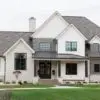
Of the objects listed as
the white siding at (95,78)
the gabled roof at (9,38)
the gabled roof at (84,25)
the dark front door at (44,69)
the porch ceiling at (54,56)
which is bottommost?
the white siding at (95,78)

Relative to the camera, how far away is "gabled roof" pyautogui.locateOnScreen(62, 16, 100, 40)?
62344 mm

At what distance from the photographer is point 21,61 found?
188 ft

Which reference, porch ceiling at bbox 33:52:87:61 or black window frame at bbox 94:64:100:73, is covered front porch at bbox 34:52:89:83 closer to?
porch ceiling at bbox 33:52:87:61

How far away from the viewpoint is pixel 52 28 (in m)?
59.7

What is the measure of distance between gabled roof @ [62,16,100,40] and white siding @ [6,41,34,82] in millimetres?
8742

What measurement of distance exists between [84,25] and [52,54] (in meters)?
8.43

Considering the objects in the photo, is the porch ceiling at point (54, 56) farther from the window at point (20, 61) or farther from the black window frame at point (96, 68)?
the black window frame at point (96, 68)

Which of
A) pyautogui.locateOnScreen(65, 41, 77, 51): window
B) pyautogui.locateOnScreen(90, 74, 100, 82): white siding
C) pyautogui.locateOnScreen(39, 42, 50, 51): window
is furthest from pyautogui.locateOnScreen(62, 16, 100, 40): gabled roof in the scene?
pyautogui.locateOnScreen(39, 42, 50, 51): window

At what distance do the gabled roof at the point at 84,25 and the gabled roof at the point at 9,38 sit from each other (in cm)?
634

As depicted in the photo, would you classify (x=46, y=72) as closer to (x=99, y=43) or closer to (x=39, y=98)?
(x=99, y=43)

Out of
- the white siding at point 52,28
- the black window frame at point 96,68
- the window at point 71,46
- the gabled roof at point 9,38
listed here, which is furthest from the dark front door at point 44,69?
the black window frame at point 96,68

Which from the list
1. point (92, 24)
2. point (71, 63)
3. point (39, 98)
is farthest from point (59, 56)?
point (39, 98)

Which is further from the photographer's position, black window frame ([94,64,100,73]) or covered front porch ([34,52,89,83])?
black window frame ([94,64,100,73])

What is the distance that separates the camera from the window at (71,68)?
5803 cm
